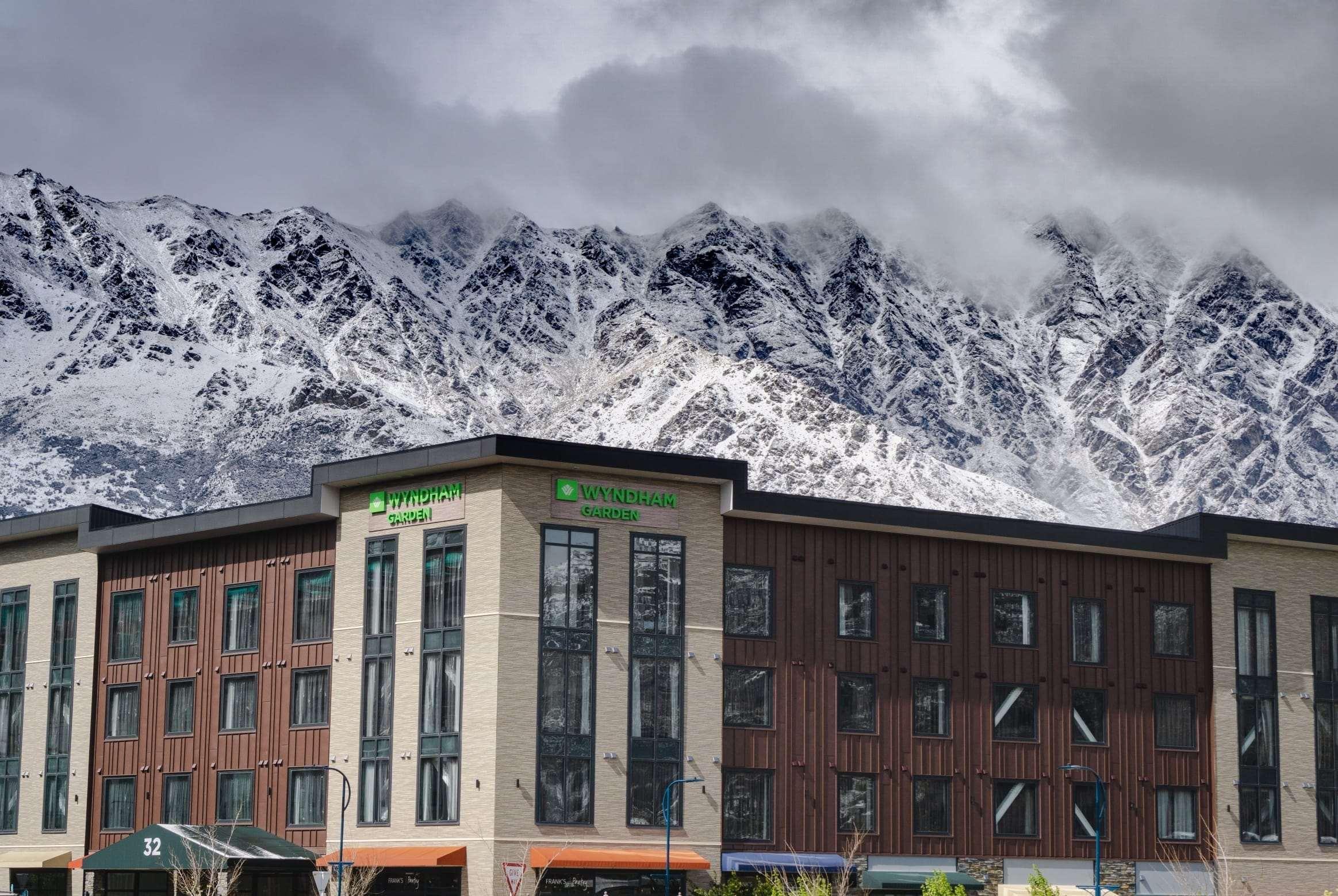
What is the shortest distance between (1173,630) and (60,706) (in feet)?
146

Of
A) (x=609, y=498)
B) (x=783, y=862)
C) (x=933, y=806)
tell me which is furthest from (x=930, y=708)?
(x=609, y=498)

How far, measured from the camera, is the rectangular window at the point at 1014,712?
7794 cm

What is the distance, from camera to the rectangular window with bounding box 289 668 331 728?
74.9 m

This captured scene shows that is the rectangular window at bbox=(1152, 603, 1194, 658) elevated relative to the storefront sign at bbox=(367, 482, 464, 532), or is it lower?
lower

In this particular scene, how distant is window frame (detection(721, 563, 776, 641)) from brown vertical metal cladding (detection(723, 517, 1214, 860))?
5.2 inches

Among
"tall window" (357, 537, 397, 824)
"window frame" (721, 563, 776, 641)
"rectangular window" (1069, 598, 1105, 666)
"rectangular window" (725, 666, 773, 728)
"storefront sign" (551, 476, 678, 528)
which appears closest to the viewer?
Result: "storefront sign" (551, 476, 678, 528)

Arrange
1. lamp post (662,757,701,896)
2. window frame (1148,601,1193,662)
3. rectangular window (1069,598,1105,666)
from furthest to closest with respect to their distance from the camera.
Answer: window frame (1148,601,1193,662) → rectangular window (1069,598,1105,666) → lamp post (662,757,701,896)

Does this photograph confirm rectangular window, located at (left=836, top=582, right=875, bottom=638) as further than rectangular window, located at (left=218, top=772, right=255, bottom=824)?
No

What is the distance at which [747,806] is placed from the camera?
7306cm

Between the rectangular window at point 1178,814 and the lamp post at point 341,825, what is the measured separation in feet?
101

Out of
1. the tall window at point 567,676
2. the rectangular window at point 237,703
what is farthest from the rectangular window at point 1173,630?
the rectangular window at point 237,703

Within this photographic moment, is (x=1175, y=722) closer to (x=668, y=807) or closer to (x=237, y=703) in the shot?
(x=668, y=807)

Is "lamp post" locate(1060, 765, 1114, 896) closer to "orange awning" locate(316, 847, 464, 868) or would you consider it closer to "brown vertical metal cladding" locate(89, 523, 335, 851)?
"orange awning" locate(316, 847, 464, 868)

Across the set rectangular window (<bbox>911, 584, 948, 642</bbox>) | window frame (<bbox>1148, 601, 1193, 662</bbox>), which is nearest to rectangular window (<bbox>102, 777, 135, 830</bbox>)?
rectangular window (<bbox>911, 584, 948, 642</bbox>)
